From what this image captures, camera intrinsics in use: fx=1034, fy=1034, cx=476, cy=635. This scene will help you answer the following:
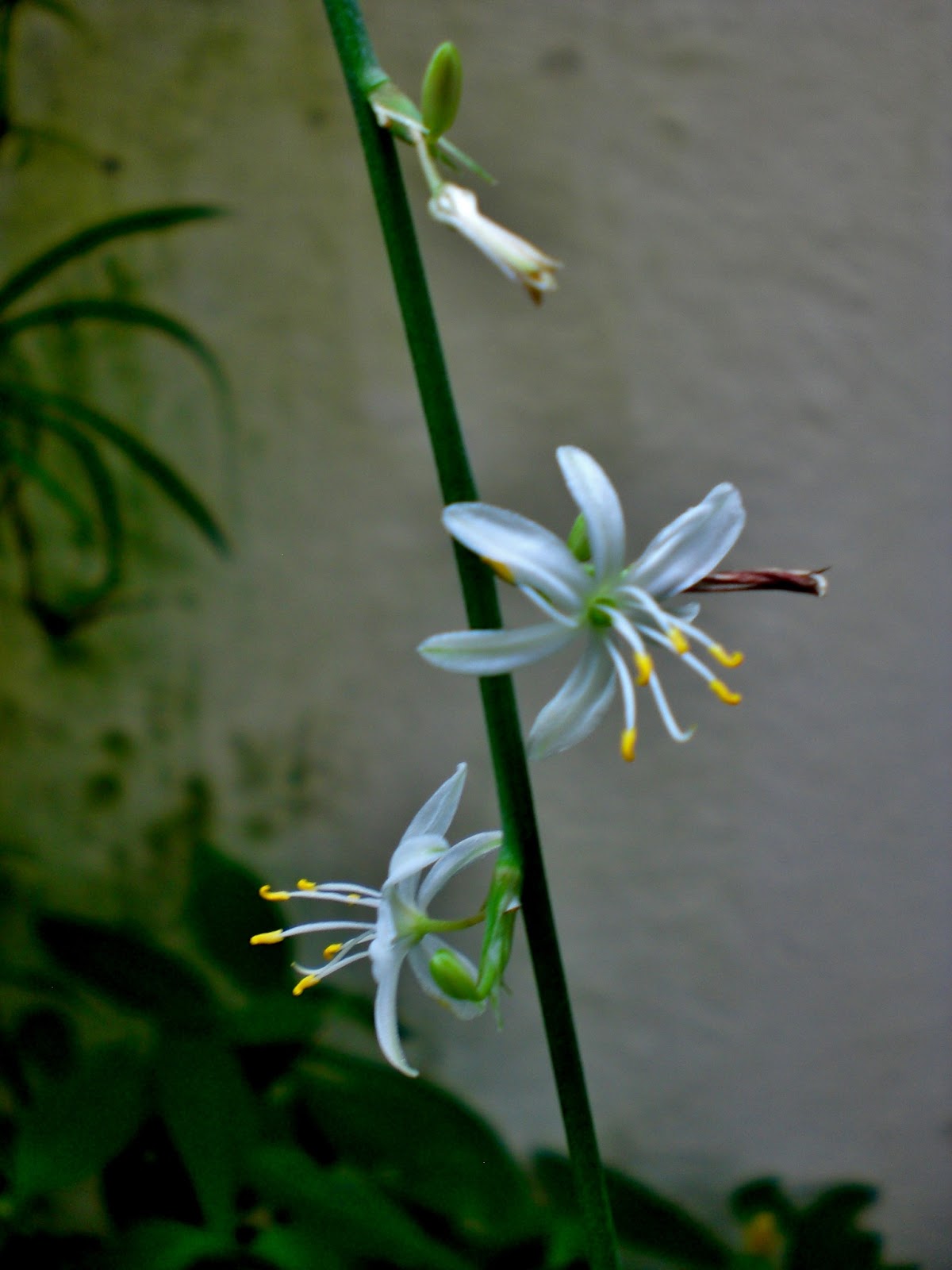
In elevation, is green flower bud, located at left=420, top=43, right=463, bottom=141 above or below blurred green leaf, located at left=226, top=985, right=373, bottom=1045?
above

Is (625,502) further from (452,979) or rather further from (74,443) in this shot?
(452,979)

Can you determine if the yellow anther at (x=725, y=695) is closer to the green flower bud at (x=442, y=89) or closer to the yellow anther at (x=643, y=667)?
the yellow anther at (x=643, y=667)

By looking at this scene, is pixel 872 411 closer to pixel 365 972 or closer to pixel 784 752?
pixel 784 752

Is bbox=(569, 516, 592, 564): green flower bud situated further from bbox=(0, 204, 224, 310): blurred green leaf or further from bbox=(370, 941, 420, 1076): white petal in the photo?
bbox=(0, 204, 224, 310): blurred green leaf

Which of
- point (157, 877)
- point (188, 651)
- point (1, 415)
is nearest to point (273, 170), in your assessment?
point (1, 415)

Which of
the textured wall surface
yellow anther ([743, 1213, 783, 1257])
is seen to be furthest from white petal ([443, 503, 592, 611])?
yellow anther ([743, 1213, 783, 1257])

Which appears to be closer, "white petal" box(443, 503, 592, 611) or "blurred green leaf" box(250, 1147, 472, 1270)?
"white petal" box(443, 503, 592, 611)

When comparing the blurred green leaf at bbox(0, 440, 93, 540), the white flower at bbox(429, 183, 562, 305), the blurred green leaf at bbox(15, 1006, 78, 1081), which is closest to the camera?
the white flower at bbox(429, 183, 562, 305)
